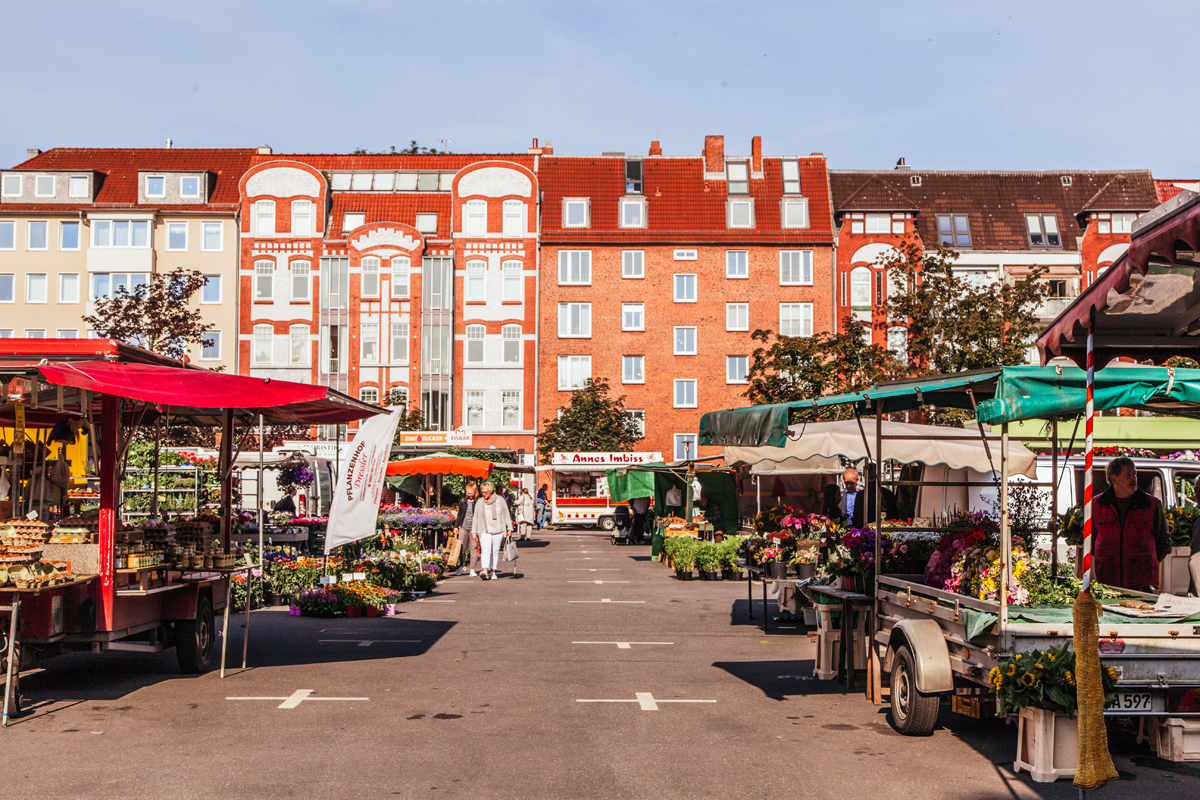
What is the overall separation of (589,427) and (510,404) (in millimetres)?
5585

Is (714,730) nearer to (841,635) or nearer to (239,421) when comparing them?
(841,635)

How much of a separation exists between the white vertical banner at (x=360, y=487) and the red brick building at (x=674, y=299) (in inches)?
1796

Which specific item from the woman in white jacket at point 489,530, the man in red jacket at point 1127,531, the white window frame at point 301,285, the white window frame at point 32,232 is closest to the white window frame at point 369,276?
the white window frame at point 301,285

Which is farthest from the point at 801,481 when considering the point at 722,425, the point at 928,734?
the point at 928,734

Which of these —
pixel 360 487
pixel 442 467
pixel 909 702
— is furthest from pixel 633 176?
pixel 909 702

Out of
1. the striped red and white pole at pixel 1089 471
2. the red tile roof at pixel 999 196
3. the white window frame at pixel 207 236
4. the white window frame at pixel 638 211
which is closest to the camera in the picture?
the striped red and white pole at pixel 1089 471

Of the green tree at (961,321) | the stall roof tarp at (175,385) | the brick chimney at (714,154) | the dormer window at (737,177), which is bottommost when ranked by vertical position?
the stall roof tarp at (175,385)

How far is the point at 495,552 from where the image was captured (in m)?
24.0

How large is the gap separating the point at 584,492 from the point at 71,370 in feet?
152

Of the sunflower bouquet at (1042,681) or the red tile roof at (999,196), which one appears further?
the red tile roof at (999,196)

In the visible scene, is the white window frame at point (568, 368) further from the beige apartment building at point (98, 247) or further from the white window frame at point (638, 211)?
the beige apartment building at point (98, 247)

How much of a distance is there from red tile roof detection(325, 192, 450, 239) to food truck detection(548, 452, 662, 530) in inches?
526

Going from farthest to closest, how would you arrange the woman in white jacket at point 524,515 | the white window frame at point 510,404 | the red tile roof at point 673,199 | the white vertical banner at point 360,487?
1. the red tile roof at point 673,199
2. the white window frame at point 510,404
3. the woman in white jacket at point 524,515
4. the white vertical banner at point 360,487

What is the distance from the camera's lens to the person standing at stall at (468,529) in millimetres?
25078
